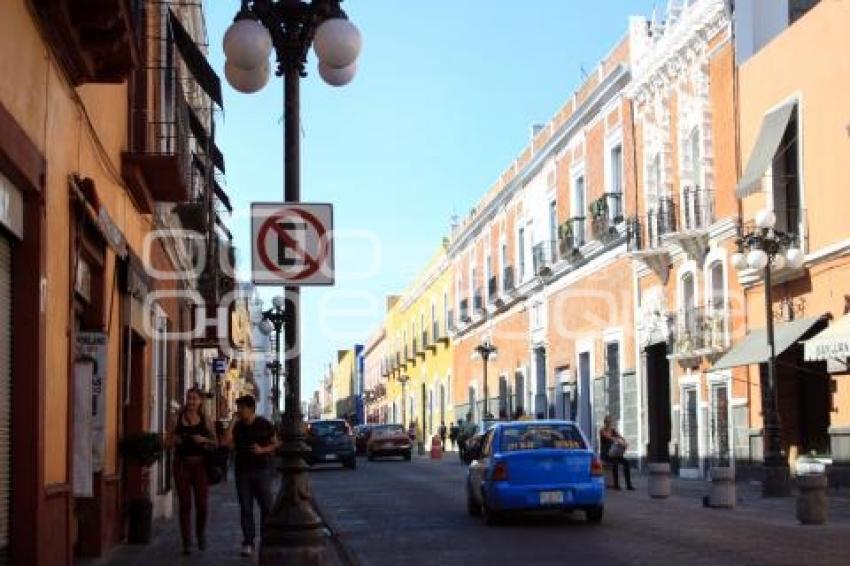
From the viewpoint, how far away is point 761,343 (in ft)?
83.6

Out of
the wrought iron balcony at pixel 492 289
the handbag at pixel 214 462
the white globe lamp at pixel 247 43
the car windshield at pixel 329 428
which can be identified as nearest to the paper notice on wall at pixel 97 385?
the handbag at pixel 214 462

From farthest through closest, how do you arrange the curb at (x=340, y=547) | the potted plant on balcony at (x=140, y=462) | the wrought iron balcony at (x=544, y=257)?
the wrought iron balcony at (x=544, y=257), the potted plant on balcony at (x=140, y=462), the curb at (x=340, y=547)

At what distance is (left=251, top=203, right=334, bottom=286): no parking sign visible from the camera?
405 inches

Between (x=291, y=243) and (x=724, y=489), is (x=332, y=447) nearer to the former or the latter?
(x=724, y=489)

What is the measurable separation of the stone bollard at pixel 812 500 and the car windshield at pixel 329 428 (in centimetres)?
2585

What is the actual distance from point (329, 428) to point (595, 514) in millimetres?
25540

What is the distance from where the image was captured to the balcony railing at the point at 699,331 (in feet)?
93.6

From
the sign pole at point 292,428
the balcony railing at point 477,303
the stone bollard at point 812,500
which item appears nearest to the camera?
the sign pole at point 292,428

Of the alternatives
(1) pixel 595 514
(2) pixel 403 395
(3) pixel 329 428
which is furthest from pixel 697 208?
(2) pixel 403 395

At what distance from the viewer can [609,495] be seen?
25.0 m

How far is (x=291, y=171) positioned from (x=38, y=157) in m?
2.00

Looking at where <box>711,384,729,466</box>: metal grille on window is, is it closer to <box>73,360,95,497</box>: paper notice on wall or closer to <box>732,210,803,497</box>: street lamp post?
<box>732,210,803,497</box>: street lamp post

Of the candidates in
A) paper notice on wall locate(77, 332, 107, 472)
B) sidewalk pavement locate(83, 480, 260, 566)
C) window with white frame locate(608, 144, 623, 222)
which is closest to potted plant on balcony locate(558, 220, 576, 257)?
window with white frame locate(608, 144, 623, 222)

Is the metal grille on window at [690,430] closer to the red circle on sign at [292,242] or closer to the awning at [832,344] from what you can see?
the awning at [832,344]
